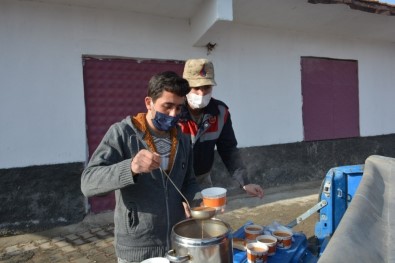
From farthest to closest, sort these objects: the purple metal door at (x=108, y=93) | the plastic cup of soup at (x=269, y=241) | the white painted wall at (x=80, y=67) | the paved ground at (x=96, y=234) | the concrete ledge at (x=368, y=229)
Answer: the purple metal door at (x=108, y=93)
the white painted wall at (x=80, y=67)
the paved ground at (x=96, y=234)
the plastic cup of soup at (x=269, y=241)
the concrete ledge at (x=368, y=229)

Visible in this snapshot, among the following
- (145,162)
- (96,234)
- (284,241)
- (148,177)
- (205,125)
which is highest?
(205,125)

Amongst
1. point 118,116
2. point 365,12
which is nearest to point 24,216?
point 118,116

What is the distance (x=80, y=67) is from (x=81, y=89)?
0.30 meters

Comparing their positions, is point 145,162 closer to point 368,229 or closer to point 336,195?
point 368,229

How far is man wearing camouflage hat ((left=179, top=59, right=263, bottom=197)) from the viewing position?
2578 mm

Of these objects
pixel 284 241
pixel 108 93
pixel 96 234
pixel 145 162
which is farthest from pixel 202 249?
pixel 108 93

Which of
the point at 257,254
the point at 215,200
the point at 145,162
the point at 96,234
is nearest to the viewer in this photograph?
the point at 145,162

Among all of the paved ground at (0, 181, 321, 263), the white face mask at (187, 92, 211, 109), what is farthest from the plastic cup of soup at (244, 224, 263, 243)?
the paved ground at (0, 181, 321, 263)

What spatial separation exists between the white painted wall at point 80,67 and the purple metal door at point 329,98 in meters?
0.23

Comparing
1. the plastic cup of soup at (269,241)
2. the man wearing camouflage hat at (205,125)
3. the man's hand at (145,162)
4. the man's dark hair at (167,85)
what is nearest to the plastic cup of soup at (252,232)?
the plastic cup of soup at (269,241)

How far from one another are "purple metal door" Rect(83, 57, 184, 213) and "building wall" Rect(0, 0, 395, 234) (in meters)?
0.15

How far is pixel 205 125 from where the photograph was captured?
2711 millimetres

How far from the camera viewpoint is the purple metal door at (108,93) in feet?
15.9

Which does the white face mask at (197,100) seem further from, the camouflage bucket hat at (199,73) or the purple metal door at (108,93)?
the purple metal door at (108,93)
